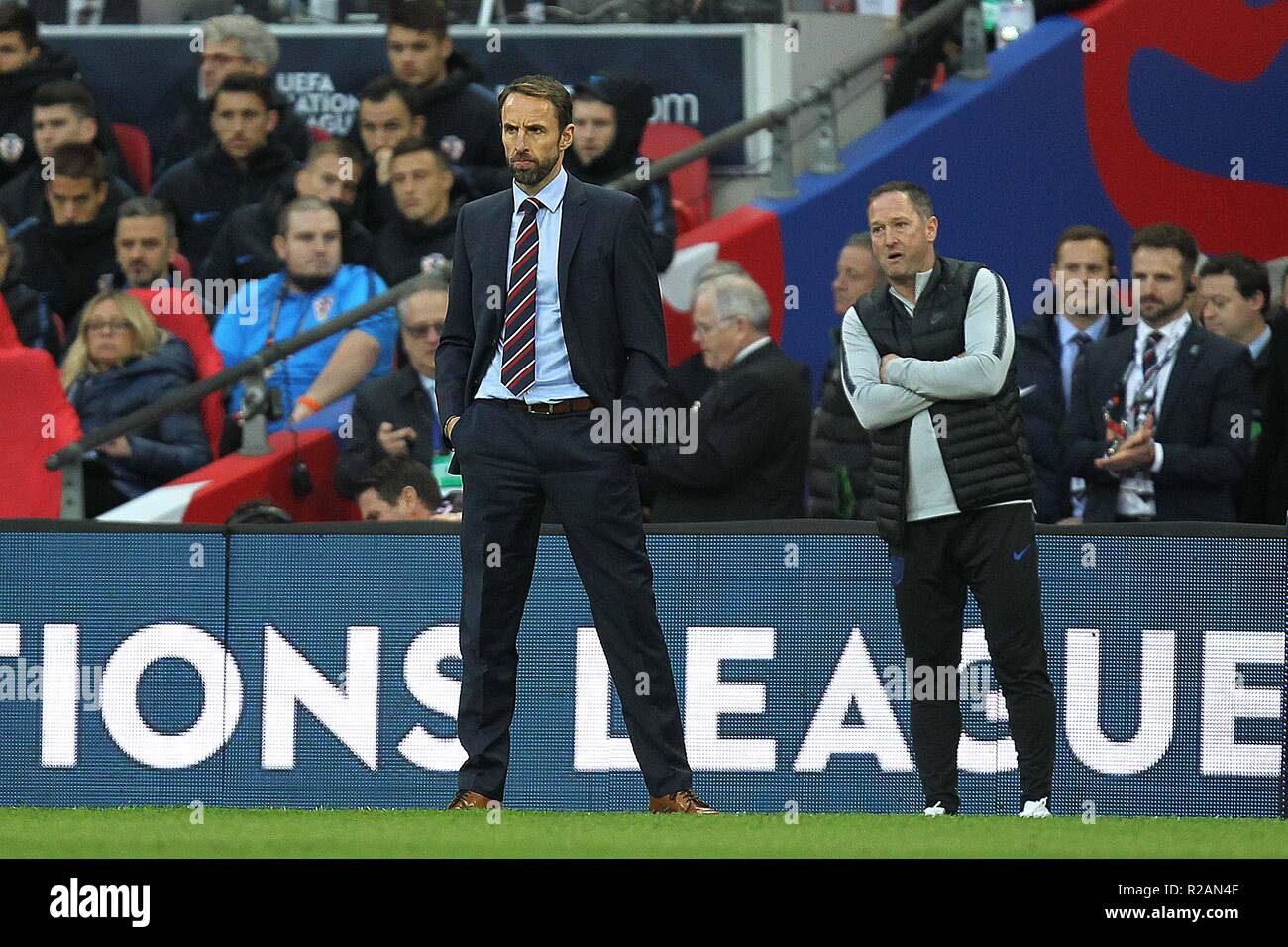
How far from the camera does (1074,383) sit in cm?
968

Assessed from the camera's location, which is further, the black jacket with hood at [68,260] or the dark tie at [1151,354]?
the black jacket with hood at [68,260]

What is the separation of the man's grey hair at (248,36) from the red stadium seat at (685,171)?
210cm

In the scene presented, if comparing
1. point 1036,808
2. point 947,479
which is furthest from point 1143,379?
point 1036,808

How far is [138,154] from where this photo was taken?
13555 millimetres

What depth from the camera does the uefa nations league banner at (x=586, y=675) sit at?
8727 mm

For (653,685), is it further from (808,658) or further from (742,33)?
(742,33)

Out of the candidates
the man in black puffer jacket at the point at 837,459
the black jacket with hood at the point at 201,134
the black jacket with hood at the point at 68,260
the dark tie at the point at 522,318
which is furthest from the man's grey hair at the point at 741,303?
the black jacket with hood at the point at 68,260

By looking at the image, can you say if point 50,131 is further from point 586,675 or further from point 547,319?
point 547,319

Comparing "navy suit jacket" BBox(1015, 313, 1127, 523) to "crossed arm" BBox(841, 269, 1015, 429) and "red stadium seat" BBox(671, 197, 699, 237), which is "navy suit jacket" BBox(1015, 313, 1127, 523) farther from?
"red stadium seat" BBox(671, 197, 699, 237)

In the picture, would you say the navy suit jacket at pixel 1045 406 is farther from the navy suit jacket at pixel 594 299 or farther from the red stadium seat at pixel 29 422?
the red stadium seat at pixel 29 422

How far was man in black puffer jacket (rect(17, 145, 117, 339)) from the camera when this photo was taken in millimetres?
12047

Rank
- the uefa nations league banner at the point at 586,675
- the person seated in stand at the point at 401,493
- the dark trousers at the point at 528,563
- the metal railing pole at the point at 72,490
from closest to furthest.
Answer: the dark trousers at the point at 528,563 → the uefa nations league banner at the point at 586,675 → the person seated in stand at the point at 401,493 → the metal railing pole at the point at 72,490
